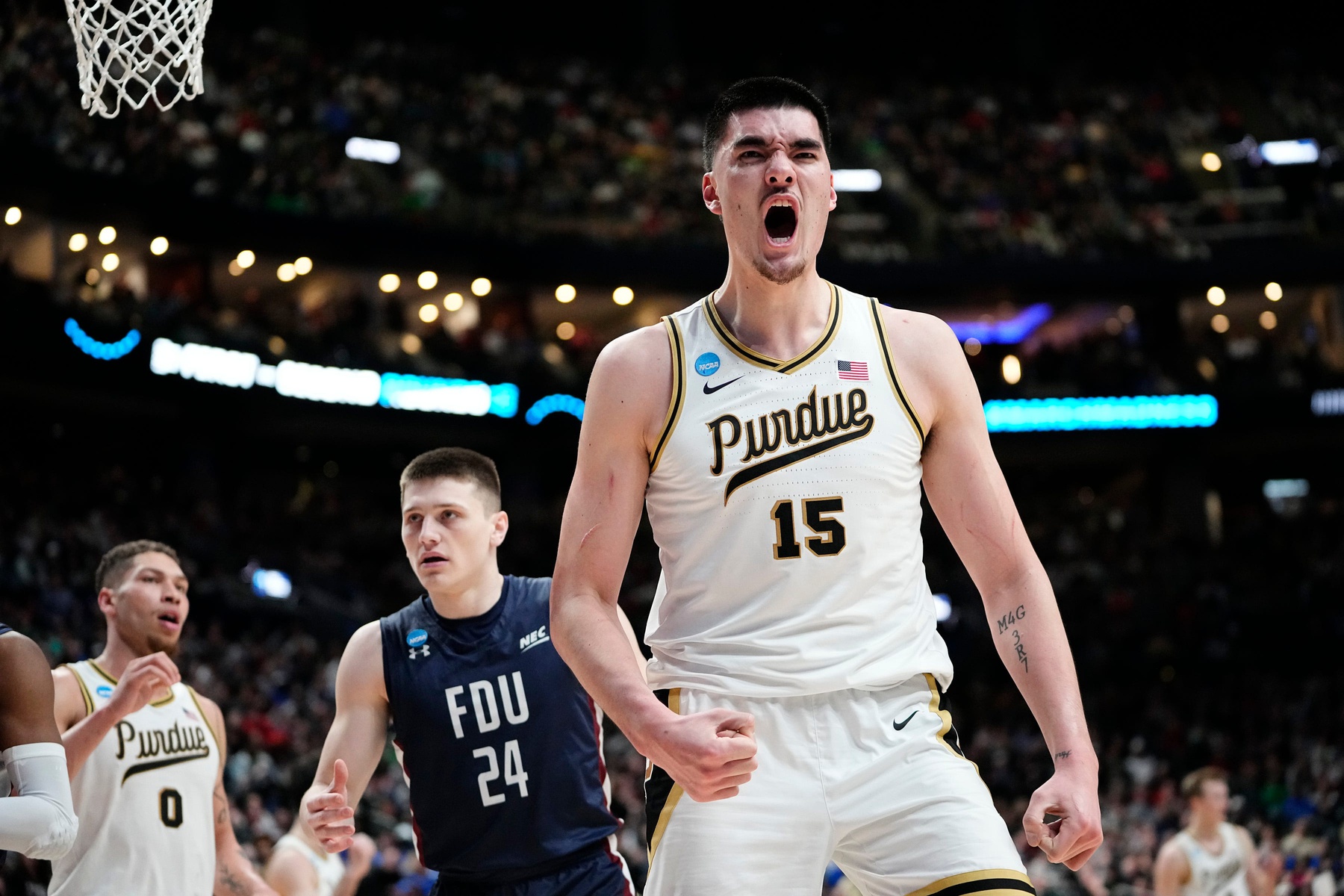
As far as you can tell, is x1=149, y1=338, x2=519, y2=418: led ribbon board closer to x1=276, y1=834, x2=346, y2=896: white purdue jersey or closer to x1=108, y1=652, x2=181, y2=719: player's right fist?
x1=276, y1=834, x2=346, y2=896: white purdue jersey

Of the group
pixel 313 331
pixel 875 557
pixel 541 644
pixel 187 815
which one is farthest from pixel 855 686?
pixel 313 331

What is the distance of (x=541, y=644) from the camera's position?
5559 millimetres

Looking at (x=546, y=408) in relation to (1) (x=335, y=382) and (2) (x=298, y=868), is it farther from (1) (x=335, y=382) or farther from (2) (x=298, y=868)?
(2) (x=298, y=868)

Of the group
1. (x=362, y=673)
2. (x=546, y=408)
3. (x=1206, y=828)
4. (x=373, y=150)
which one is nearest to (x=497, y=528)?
(x=362, y=673)

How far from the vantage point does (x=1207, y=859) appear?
1038cm

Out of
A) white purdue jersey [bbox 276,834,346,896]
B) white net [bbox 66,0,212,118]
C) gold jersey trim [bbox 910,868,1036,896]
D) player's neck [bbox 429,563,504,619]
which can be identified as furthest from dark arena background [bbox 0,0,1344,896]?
gold jersey trim [bbox 910,868,1036,896]

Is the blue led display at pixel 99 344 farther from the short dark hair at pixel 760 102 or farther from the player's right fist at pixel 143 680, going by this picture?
the short dark hair at pixel 760 102

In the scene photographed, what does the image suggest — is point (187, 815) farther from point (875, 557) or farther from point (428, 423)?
point (428, 423)

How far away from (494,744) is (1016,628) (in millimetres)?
Answer: 2444

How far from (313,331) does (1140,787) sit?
52.7ft

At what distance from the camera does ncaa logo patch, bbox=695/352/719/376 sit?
356 cm

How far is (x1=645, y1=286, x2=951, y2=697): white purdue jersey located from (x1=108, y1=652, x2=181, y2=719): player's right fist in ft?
8.75

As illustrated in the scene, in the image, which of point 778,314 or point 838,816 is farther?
point 778,314

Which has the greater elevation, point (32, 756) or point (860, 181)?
point (860, 181)
